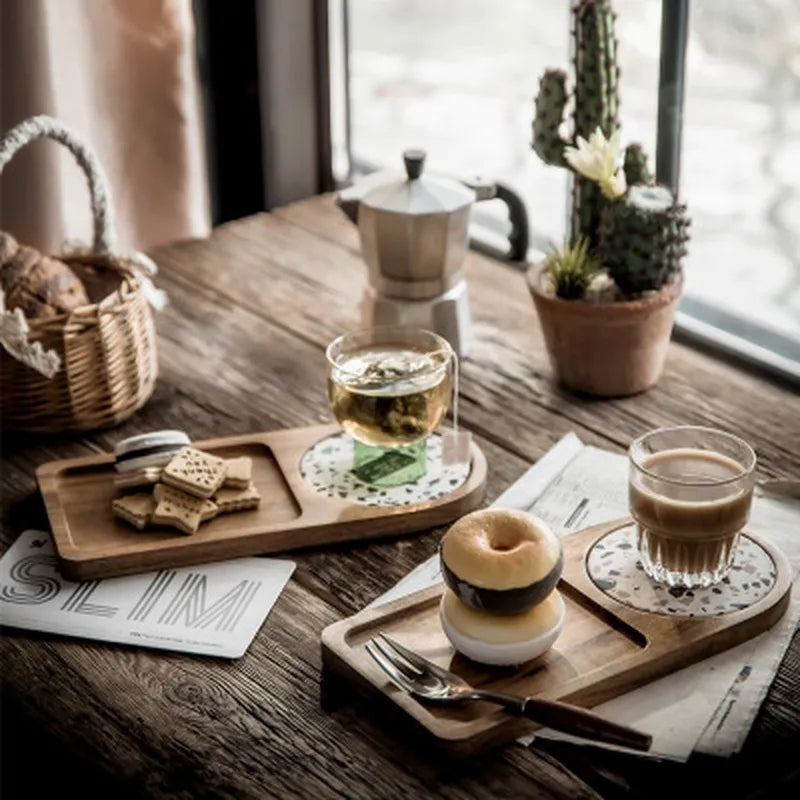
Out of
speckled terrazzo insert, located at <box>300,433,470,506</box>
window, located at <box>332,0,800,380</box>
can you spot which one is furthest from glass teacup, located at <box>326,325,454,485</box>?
window, located at <box>332,0,800,380</box>

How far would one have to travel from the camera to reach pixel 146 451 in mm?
1479

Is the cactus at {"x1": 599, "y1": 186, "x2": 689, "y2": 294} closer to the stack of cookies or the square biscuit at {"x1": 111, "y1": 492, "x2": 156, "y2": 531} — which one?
the stack of cookies

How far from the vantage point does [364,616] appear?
1.27 metres

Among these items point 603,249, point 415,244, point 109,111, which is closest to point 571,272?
point 603,249

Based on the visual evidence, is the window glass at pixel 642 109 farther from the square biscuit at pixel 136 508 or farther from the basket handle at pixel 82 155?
the square biscuit at pixel 136 508

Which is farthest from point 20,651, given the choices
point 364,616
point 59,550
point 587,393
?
point 587,393

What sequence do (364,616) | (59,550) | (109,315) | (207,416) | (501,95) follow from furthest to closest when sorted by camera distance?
(501,95) → (207,416) → (109,315) → (59,550) → (364,616)

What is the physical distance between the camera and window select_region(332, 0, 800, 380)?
1927 mm

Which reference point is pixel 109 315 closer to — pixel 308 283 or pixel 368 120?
pixel 308 283

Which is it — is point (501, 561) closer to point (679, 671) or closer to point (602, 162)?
point (679, 671)

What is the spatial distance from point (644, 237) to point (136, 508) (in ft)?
1.97

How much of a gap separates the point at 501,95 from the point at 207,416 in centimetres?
97

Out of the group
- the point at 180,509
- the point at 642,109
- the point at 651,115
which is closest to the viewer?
the point at 180,509

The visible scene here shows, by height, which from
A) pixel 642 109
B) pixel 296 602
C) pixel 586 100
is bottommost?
pixel 296 602
